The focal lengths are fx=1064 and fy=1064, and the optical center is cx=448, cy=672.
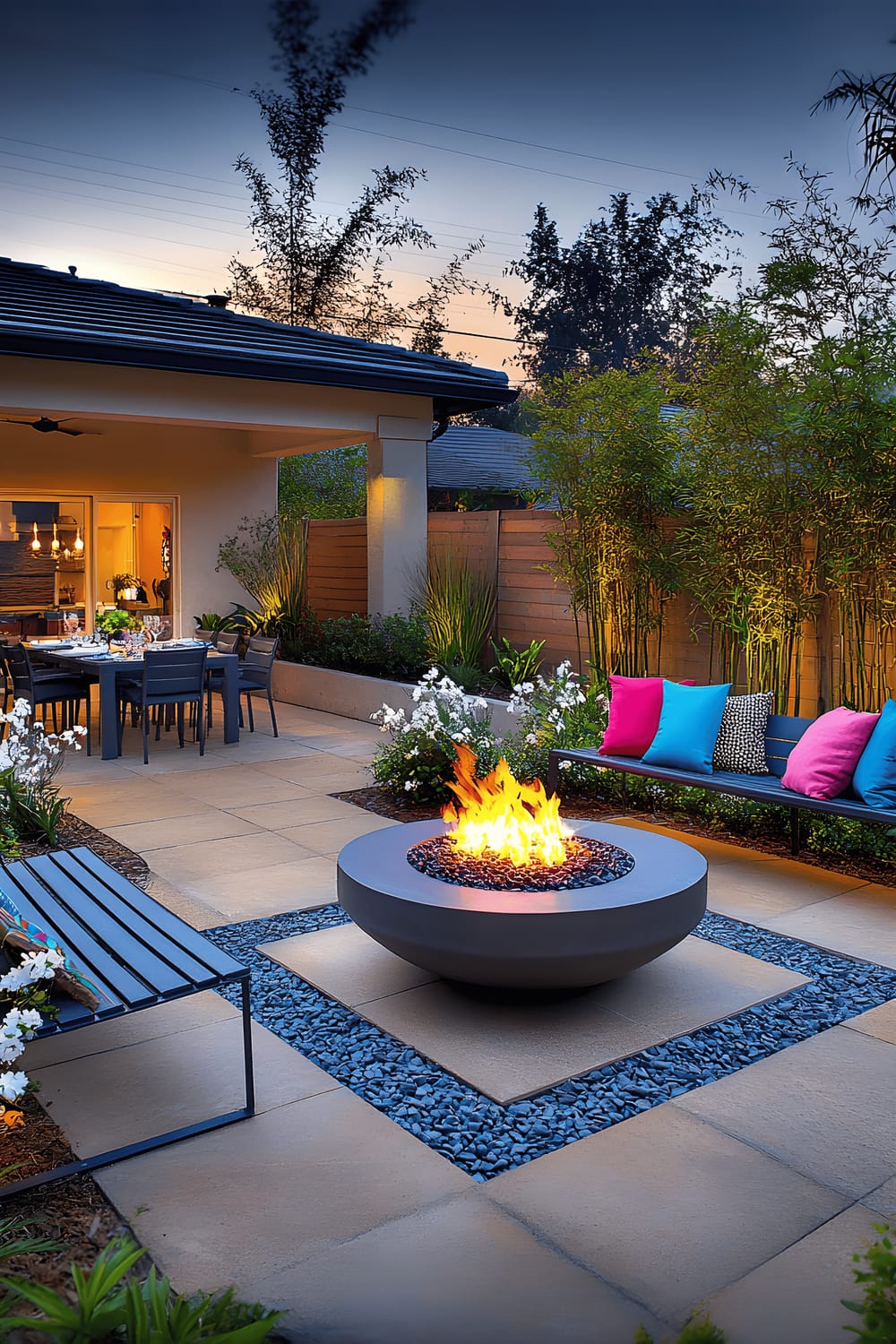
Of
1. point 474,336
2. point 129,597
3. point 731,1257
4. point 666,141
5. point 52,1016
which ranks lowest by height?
point 731,1257

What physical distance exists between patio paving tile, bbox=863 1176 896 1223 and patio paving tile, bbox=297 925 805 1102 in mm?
819

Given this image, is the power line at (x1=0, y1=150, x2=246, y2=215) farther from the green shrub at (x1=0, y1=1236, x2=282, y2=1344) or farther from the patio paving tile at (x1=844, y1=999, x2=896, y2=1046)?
the green shrub at (x1=0, y1=1236, x2=282, y2=1344)

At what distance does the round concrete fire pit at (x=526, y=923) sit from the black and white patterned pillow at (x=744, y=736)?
1.86 m

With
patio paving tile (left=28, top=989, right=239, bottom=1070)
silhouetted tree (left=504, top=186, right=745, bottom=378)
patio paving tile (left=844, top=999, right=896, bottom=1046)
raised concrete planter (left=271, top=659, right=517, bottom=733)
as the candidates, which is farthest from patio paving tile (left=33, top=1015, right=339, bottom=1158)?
silhouetted tree (left=504, top=186, right=745, bottom=378)

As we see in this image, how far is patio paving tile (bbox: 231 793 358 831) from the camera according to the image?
5.95 m

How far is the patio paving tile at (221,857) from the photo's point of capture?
4.95 meters

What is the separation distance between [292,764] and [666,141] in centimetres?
1521

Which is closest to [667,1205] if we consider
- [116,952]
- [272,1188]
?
[272,1188]

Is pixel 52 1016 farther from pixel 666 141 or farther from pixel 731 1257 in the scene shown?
pixel 666 141

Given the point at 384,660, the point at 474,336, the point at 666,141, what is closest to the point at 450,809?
the point at 384,660

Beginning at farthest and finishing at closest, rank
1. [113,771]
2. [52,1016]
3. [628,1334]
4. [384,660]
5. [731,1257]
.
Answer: [384,660] < [113,771] < [52,1016] < [731,1257] < [628,1334]

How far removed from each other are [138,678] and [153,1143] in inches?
218

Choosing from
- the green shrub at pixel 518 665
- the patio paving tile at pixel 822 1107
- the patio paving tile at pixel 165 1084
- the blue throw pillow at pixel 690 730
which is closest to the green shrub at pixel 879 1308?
the patio paving tile at pixel 822 1107

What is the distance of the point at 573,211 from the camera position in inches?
897
